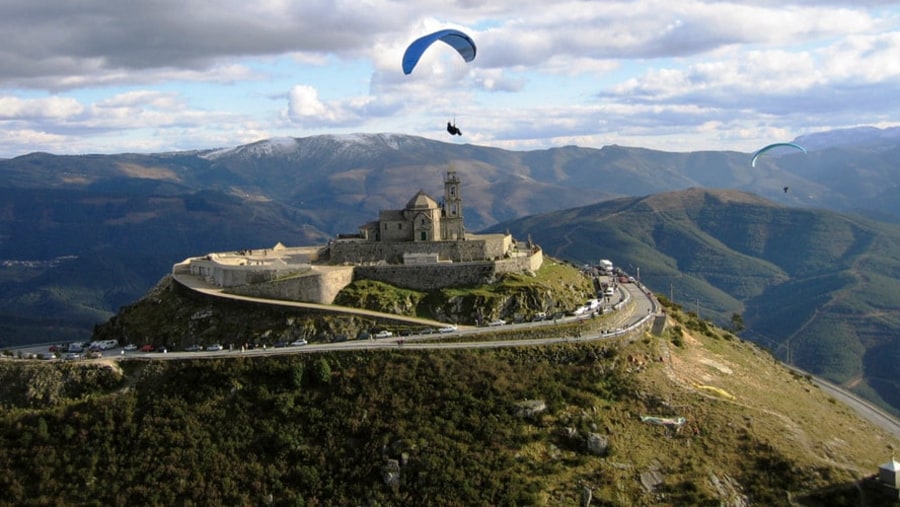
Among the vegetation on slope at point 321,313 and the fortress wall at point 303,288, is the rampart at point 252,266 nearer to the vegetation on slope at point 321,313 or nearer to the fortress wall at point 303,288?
the fortress wall at point 303,288

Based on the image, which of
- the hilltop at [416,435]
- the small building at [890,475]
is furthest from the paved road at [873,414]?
the small building at [890,475]

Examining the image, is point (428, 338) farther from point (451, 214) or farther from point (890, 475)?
point (890, 475)

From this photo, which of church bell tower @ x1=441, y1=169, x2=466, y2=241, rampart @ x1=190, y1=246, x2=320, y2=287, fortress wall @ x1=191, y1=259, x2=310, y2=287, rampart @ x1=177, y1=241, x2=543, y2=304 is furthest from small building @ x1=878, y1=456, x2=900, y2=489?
fortress wall @ x1=191, y1=259, x2=310, y2=287

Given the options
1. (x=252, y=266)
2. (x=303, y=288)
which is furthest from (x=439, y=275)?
(x=252, y=266)

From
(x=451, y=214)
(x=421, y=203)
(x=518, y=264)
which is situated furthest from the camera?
(x=451, y=214)

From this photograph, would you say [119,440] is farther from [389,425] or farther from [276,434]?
[389,425]

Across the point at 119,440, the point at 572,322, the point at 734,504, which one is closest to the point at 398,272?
the point at 572,322
